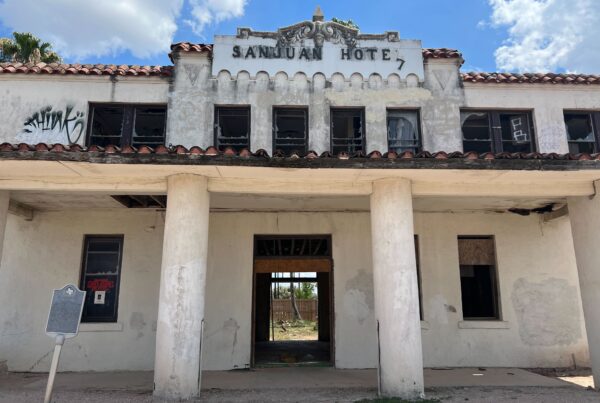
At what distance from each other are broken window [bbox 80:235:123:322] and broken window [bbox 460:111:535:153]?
26.5 feet

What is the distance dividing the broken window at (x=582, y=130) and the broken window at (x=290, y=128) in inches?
237

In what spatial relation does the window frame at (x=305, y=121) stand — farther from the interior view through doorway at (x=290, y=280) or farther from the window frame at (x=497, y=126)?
the window frame at (x=497, y=126)

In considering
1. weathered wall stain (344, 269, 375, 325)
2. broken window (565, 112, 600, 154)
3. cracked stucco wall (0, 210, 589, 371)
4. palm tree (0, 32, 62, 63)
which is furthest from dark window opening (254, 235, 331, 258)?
palm tree (0, 32, 62, 63)

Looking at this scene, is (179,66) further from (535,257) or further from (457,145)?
(535,257)

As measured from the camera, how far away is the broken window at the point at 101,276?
9.79 metres

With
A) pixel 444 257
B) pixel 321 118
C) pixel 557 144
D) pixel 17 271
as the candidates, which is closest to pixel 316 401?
pixel 444 257

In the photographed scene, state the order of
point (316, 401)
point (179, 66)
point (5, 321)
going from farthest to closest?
point (179, 66), point (5, 321), point (316, 401)

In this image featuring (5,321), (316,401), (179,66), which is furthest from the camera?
(179,66)

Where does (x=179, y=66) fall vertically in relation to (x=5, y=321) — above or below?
above

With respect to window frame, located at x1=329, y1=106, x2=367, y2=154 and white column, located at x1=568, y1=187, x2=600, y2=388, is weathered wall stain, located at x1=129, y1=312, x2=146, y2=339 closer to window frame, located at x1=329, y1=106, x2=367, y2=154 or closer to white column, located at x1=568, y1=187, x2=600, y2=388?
window frame, located at x1=329, y1=106, x2=367, y2=154

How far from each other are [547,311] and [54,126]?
11457 millimetres

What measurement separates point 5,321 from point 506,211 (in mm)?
11016

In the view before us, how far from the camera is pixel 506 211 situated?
10.4 m

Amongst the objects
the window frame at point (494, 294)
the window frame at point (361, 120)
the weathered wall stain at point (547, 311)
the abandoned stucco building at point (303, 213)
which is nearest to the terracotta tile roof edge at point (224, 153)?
the abandoned stucco building at point (303, 213)
